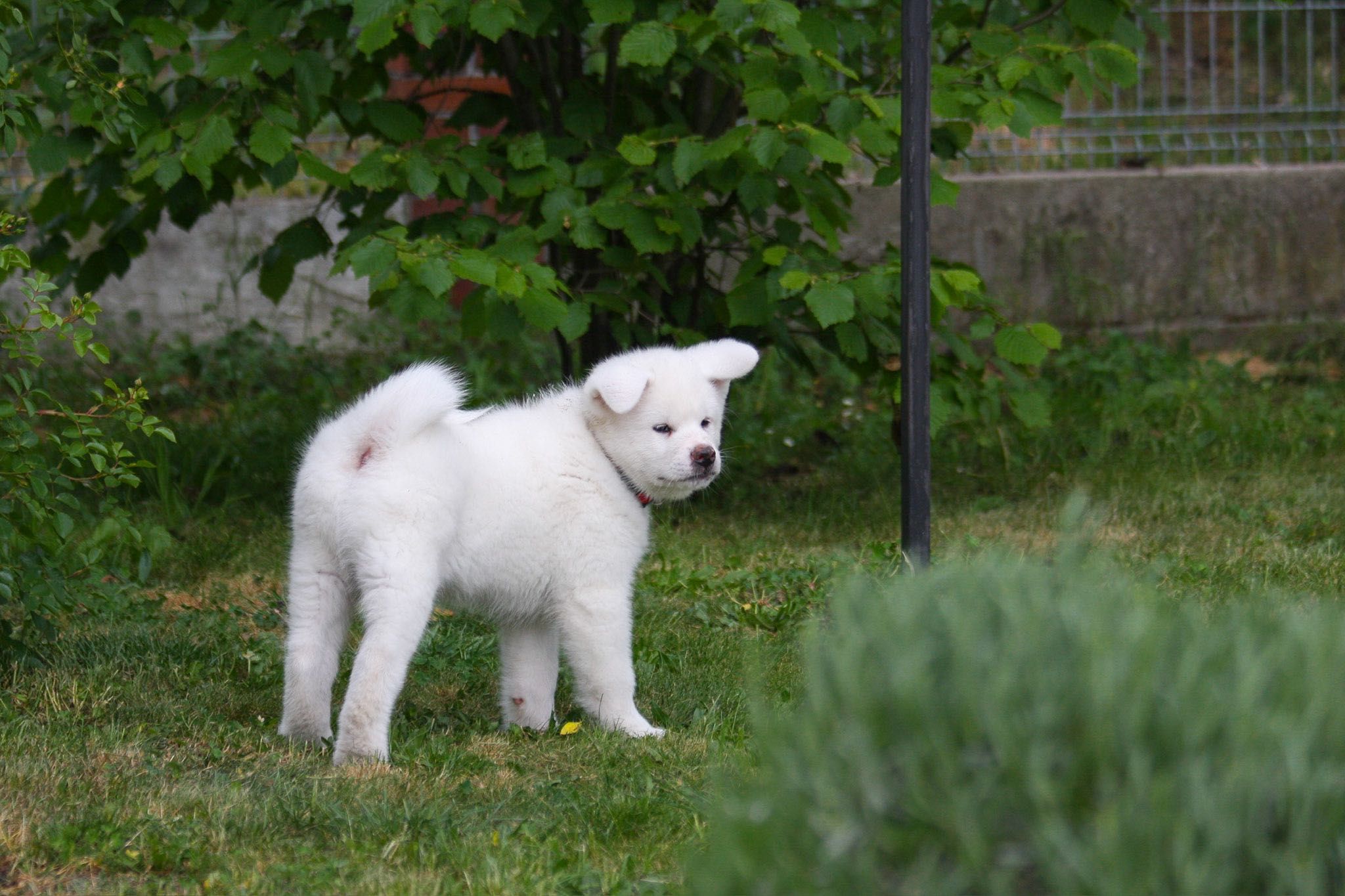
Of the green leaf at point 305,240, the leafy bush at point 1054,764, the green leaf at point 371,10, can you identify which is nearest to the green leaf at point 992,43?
the green leaf at point 371,10

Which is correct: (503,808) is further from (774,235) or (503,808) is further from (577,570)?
(774,235)

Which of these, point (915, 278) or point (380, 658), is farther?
point (915, 278)

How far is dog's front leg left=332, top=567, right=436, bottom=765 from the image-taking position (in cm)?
344

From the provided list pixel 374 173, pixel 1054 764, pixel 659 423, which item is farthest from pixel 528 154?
pixel 1054 764

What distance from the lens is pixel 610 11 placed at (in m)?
5.32

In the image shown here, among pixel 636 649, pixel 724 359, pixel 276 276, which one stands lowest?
pixel 636 649

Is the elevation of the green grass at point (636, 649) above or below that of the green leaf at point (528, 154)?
below

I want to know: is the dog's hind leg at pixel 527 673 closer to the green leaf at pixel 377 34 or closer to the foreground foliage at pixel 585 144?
the foreground foliage at pixel 585 144

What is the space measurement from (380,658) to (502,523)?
1.78 ft

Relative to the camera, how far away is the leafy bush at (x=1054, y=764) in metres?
1.72

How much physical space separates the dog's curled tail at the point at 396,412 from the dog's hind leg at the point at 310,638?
0.29m

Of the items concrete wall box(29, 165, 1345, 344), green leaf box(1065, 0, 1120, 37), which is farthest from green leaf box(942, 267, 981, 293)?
concrete wall box(29, 165, 1345, 344)

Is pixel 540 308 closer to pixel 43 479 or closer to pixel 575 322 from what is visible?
pixel 575 322

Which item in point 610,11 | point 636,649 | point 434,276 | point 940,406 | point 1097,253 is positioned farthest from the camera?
point 1097,253
